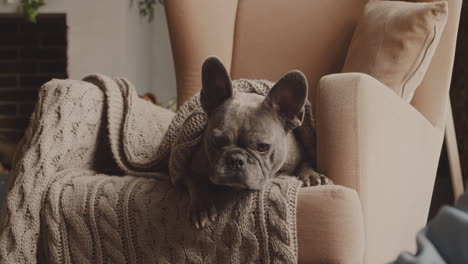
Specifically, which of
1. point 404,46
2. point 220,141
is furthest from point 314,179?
point 404,46

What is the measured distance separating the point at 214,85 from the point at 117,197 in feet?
1.27

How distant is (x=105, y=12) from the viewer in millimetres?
3664

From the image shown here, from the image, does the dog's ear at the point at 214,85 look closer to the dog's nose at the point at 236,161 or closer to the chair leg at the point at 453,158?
the dog's nose at the point at 236,161

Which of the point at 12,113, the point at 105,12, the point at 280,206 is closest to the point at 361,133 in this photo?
the point at 280,206

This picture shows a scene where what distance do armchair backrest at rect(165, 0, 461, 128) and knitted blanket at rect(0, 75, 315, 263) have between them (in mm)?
519

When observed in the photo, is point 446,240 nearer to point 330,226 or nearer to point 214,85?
point 330,226

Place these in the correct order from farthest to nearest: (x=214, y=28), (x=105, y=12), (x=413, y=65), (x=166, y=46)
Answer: (x=166, y=46) < (x=105, y=12) < (x=214, y=28) < (x=413, y=65)

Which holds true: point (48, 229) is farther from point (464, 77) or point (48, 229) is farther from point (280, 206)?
point (464, 77)

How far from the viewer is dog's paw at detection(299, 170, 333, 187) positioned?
1.28 m

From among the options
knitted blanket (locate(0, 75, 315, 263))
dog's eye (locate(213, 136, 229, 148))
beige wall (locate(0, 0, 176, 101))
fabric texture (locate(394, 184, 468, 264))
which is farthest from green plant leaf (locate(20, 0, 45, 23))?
fabric texture (locate(394, 184, 468, 264))

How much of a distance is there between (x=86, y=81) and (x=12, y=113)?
243 centimetres

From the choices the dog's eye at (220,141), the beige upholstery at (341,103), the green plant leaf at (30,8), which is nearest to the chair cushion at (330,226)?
the beige upholstery at (341,103)

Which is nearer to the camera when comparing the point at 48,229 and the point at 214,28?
the point at 48,229

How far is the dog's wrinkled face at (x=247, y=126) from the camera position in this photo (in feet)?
4.08
